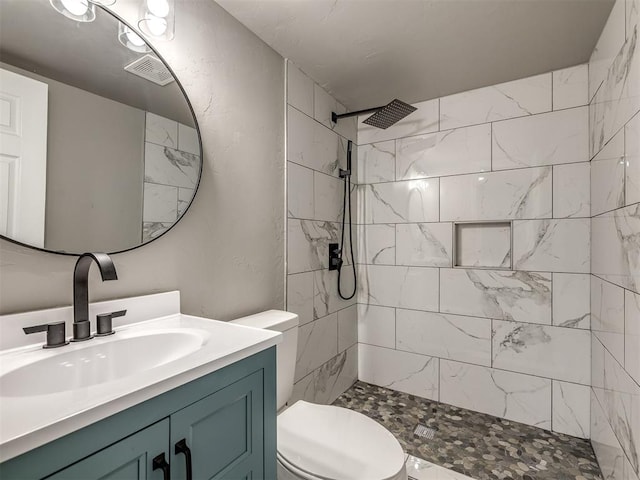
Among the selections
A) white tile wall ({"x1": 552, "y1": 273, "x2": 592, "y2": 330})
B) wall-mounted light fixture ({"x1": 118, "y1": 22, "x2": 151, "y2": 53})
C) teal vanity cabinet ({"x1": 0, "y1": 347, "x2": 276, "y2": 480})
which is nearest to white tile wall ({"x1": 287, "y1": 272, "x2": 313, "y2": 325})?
teal vanity cabinet ({"x1": 0, "y1": 347, "x2": 276, "y2": 480})

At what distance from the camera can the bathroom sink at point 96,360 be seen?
2.59 ft

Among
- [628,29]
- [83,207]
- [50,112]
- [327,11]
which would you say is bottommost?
[83,207]

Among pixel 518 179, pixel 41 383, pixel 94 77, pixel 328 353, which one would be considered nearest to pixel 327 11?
pixel 94 77

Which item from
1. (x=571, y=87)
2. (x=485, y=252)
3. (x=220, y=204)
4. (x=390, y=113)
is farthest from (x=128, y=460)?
(x=571, y=87)

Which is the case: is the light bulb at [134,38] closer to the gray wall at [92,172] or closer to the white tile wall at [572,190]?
the gray wall at [92,172]

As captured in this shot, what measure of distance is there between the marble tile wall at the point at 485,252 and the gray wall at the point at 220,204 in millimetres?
1043

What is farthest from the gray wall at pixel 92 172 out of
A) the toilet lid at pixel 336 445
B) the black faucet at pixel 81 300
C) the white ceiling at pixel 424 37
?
the toilet lid at pixel 336 445

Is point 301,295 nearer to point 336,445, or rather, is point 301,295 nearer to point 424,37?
point 336,445

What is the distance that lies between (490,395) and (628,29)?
6.79 ft

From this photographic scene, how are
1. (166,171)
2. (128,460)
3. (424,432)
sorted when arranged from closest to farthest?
(128,460), (166,171), (424,432)

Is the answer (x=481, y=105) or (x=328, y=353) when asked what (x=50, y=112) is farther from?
(x=481, y=105)

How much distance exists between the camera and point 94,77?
1086 mm

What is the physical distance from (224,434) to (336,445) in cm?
59

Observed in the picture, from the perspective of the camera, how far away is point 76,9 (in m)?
1.04
